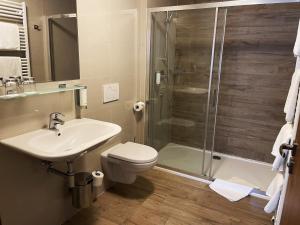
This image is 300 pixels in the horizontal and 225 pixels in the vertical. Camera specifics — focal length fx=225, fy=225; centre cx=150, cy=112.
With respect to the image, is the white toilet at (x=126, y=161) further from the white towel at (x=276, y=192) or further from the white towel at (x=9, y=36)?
the white towel at (x=9, y=36)

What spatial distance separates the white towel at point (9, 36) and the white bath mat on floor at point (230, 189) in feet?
7.49

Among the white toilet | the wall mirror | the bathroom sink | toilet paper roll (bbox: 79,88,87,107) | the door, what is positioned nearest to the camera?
the door

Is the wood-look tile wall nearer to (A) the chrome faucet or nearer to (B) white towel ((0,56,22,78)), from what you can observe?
(A) the chrome faucet

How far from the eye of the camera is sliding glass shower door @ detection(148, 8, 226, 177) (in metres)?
2.72

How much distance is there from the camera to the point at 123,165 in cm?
220

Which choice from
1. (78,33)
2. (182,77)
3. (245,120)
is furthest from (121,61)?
(245,120)

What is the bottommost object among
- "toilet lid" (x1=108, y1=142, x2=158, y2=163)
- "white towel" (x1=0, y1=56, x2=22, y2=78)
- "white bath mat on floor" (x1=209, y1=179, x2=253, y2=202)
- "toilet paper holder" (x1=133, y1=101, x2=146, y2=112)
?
"white bath mat on floor" (x1=209, y1=179, x2=253, y2=202)

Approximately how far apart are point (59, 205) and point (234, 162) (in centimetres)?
234

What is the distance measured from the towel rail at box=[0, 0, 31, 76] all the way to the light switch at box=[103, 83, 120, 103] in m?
0.80

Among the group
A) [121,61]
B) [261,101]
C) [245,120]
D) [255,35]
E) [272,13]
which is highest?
[272,13]

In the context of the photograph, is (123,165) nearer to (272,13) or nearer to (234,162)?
(234,162)

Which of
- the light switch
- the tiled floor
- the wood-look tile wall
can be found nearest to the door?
the tiled floor

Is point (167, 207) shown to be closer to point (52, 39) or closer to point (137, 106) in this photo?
point (137, 106)

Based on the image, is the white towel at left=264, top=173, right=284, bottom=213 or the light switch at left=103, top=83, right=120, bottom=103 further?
the light switch at left=103, top=83, right=120, bottom=103
